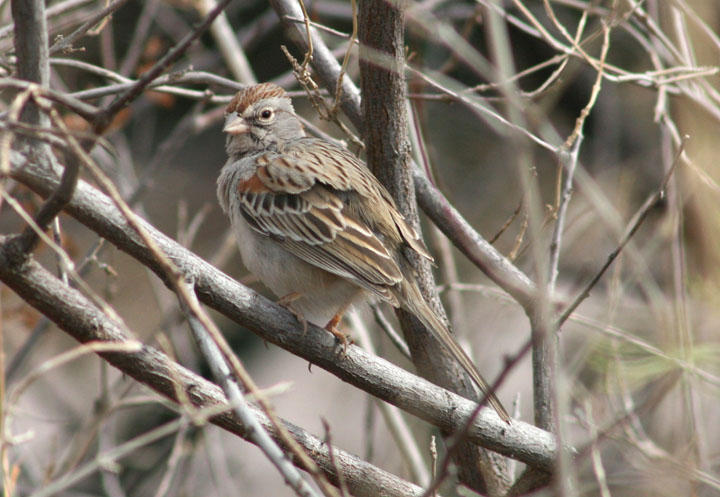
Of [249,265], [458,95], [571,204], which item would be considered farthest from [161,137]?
[458,95]

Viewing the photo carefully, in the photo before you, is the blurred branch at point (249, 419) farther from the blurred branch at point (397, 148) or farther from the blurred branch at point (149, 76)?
the blurred branch at point (397, 148)

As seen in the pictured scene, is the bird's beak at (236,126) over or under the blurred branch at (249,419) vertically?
over

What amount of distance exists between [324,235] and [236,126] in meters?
0.89

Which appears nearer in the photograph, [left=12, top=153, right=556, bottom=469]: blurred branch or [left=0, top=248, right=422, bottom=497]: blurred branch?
[left=0, top=248, right=422, bottom=497]: blurred branch

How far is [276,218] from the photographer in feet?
13.3

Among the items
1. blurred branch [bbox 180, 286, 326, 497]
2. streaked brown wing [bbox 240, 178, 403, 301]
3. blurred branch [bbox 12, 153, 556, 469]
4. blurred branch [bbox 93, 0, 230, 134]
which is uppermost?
streaked brown wing [bbox 240, 178, 403, 301]

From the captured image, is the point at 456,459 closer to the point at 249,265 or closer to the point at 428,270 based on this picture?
the point at 428,270

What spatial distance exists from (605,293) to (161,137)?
4.49m

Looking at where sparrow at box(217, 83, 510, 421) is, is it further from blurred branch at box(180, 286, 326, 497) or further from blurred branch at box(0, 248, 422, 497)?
blurred branch at box(180, 286, 326, 497)

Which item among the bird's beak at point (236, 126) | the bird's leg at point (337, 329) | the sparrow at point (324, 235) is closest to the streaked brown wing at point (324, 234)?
the sparrow at point (324, 235)

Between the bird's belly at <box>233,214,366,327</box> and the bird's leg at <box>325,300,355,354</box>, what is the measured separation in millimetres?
32

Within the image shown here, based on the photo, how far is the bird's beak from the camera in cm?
439

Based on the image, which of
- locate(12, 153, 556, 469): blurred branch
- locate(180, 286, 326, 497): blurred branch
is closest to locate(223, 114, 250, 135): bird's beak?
locate(12, 153, 556, 469): blurred branch

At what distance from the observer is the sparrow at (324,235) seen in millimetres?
3758
